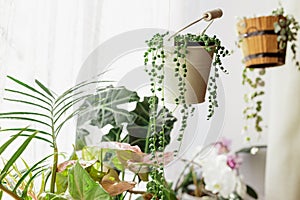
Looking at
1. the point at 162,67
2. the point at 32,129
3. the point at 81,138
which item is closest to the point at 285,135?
the point at 162,67

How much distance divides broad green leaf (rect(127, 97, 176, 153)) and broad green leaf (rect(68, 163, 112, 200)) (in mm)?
317

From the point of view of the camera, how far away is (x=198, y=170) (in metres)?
1.89

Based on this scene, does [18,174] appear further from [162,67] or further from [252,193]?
[252,193]

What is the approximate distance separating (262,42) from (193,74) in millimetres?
193

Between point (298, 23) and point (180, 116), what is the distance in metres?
0.50

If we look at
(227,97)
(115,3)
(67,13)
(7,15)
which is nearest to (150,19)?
(115,3)

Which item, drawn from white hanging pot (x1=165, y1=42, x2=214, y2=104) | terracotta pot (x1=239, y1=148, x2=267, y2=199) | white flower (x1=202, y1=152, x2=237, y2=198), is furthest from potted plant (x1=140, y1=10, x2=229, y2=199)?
terracotta pot (x1=239, y1=148, x2=267, y2=199)

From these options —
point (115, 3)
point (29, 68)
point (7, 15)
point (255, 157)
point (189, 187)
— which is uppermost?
point (115, 3)

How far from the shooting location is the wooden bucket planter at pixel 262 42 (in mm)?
1339

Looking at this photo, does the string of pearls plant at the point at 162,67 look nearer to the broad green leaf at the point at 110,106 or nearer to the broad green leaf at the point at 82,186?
the broad green leaf at the point at 110,106

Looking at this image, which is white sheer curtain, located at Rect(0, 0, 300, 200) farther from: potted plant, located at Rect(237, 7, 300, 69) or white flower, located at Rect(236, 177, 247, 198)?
white flower, located at Rect(236, 177, 247, 198)

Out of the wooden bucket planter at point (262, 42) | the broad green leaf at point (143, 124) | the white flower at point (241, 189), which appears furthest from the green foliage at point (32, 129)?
the white flower at point (241, 189)

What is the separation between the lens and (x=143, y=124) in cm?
145

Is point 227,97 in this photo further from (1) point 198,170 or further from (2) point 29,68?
(2) point 29,68
